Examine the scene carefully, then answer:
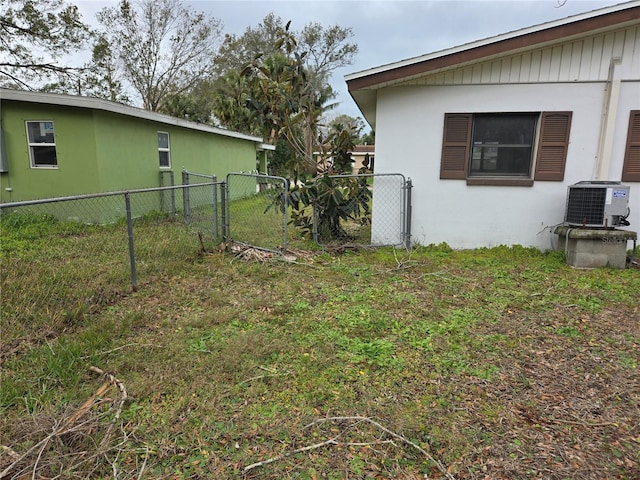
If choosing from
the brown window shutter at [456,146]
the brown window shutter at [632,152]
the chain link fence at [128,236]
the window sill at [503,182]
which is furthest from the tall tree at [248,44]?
the brown window shutter at [632,152]

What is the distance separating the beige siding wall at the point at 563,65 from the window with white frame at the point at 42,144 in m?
7.87

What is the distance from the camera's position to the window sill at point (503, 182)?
599cm

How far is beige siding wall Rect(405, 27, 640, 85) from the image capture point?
545 cm

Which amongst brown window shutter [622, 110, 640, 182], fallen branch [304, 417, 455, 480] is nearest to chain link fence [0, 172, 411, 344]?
fallen branch [304, 417, 455, 480]

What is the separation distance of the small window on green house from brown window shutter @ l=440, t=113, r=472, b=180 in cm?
776

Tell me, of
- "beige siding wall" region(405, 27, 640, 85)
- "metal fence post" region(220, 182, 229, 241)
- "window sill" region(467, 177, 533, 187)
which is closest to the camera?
"beige siding wall" region(405, 27, 640, 85)

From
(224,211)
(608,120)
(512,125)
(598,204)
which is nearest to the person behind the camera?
(598,204)

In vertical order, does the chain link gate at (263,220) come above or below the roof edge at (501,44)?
below

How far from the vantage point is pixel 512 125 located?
6047 millimetres

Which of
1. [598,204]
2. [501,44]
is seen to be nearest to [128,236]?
[501,44]

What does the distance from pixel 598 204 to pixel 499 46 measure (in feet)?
8.53

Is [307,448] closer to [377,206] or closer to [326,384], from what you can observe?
[326,384]

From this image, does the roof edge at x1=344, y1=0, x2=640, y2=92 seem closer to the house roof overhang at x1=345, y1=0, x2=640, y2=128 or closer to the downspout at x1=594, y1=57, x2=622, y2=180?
the house roof overhang at x1=345, y1=0, x2=640, y2=128

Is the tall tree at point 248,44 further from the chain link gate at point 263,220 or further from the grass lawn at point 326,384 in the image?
the grass lawn at point 326,384
